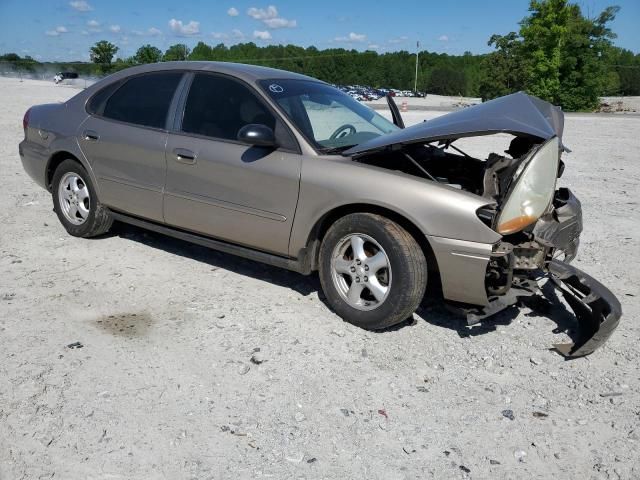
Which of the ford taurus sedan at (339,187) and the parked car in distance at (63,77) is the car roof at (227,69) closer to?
the ford taurus sedan at (339,187)

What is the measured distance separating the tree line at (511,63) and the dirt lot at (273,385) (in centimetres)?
3697

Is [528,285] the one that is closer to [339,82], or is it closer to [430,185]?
[430,185]

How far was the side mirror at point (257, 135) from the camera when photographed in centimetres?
398

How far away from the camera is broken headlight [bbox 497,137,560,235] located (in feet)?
11.6

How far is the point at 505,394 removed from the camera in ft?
10.8

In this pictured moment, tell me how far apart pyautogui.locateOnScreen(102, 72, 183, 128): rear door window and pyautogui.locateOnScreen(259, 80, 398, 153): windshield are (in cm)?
90

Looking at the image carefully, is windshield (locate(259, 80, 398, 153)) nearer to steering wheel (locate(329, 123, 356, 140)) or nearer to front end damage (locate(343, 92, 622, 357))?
steering wheel (locate(329, 123, 356, 140))

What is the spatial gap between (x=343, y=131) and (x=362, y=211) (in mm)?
921

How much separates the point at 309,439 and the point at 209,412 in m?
0.56

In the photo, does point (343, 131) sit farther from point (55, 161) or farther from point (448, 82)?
point (448, 82)

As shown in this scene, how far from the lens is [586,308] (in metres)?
3.98

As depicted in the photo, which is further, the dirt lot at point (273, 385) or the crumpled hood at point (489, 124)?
the crumpled hood at point (489, 124)

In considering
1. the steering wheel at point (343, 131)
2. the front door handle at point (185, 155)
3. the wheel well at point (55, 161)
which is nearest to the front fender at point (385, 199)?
the steering wheel at point (343, 131)

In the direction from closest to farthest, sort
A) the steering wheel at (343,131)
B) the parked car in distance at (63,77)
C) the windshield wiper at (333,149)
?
the windshield wiper at (333,149) → the steering wheel at (343,131) → the parked car in distance at (63,77)
